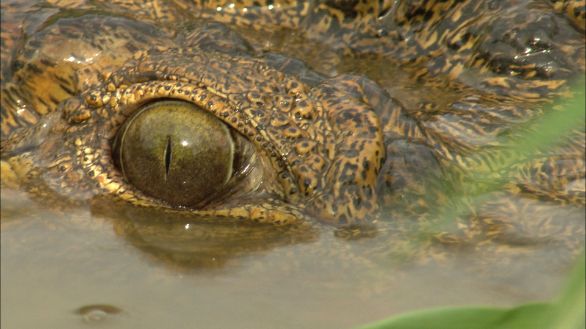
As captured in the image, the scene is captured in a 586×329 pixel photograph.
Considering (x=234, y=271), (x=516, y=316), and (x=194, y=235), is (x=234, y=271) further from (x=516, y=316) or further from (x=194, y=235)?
(x=516, y=316)

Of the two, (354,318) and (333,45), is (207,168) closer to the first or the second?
(354,318)

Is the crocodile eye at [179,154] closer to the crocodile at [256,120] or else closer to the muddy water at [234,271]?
the crocodile at [256,120]

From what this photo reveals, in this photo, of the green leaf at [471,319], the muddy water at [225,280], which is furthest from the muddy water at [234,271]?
the green leaf at [471,319]

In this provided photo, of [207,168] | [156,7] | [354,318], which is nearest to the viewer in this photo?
[354,318]

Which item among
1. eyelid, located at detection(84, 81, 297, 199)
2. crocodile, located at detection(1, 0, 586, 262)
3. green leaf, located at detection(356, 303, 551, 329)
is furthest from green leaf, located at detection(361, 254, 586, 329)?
eyelid, located at detection(84, 81, 297, 199)

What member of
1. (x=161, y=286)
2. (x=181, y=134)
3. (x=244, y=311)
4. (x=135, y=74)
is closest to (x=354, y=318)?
(x=244, y=311)

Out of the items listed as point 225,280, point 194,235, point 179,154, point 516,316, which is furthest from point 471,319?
point 179,154

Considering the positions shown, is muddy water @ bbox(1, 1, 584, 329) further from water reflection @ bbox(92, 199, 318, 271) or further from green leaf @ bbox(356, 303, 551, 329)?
green leaf @ bbox(356, 303, 551, 329)
